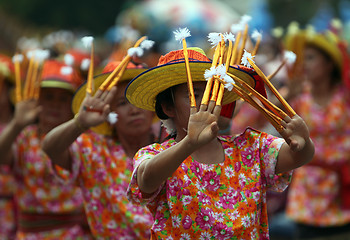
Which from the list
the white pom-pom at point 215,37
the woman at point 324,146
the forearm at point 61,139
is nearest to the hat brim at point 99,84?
the forearm at point 61,139

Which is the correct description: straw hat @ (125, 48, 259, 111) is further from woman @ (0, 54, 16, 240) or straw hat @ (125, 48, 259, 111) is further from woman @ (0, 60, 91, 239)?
woman @ (0, 54, 16, 240)

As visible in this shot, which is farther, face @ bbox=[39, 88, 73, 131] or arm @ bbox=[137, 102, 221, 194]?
face @ bbox=[39, 88, 73, 131]

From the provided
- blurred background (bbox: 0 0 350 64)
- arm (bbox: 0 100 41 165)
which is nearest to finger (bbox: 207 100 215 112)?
arm (bbox: 0 100 41 165)

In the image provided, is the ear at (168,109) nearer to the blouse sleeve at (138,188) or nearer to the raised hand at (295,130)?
the blouse sleeve at (138,188)

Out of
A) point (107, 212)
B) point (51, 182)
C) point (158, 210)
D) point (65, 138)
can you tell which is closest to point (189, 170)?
point (158, 210)

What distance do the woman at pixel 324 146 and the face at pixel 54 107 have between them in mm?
2116

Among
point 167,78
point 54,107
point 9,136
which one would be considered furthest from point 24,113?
point 167,78

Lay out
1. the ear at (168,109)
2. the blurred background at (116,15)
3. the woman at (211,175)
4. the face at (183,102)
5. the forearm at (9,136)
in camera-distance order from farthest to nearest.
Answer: the blurred background at (116,15), the forearm at (9,136), the ear at (168,109), the face at (183,102), the woman at (211,175)

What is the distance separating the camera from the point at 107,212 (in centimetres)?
368

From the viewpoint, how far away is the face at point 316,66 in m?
5.54

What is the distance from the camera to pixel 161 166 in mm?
2449

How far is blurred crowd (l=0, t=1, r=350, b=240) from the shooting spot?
3.66m

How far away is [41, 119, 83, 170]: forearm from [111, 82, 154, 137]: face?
37cm

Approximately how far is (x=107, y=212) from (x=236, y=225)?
1.26 meters
